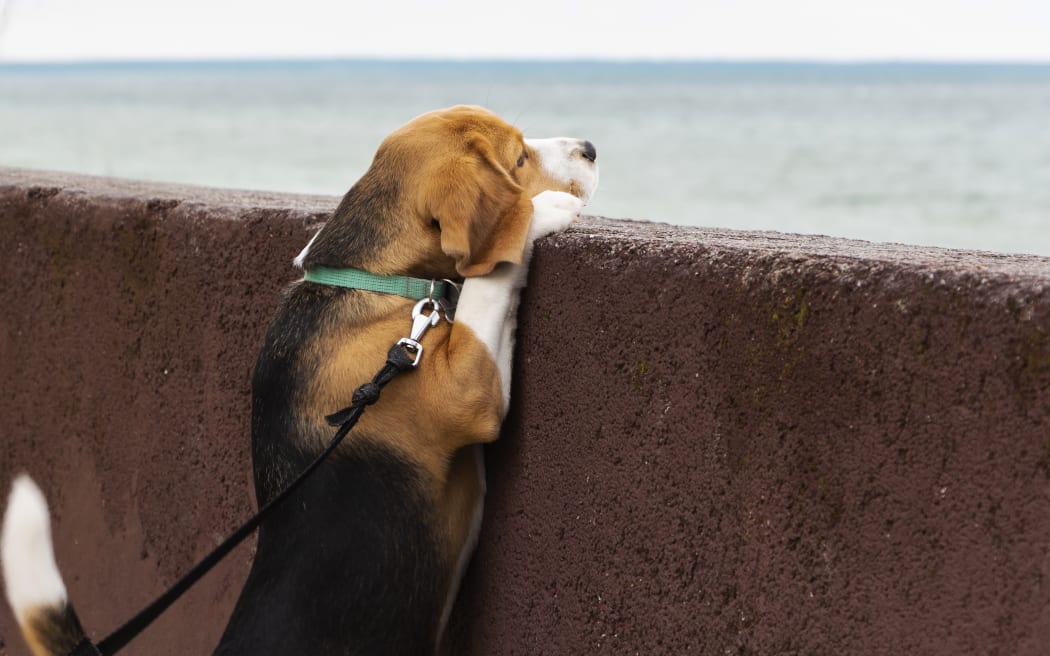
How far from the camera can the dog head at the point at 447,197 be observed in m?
3.01

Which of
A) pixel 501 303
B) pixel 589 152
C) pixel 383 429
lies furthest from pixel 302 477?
pixel 589 152

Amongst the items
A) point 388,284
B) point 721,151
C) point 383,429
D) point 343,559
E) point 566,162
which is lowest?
point 343,559

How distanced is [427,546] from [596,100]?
7027 cm

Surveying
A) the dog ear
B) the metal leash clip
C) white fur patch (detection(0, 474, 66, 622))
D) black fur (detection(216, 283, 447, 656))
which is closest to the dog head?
the dog ear

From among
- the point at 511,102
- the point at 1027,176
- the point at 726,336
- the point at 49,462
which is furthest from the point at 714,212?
the point at 511,102

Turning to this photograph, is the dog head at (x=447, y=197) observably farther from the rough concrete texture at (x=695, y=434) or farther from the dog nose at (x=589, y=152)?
the rough concrete texture at (x=695, y=434)

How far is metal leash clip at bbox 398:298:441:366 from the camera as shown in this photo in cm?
297

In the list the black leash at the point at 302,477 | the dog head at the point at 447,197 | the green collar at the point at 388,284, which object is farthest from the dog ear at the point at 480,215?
the black leash at the point at 302,477

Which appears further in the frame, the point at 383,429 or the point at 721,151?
the point at 721,151

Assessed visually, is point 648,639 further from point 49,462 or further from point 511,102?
point 511,102

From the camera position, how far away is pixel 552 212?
3.16 m

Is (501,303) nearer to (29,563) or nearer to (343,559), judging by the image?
(343,559)

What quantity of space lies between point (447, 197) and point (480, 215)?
107mm

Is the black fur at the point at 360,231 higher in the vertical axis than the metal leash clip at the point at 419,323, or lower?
higher
